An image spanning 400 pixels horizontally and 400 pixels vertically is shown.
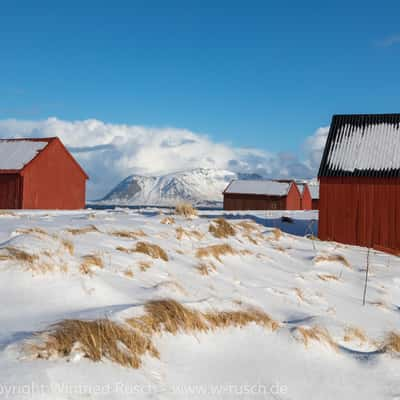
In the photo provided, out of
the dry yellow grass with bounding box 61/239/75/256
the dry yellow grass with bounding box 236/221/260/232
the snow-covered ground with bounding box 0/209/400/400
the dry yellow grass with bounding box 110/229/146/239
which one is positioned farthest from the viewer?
the dry yellow grass with bounding box 236/221/260/232

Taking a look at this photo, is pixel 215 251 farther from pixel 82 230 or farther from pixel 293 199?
pixel 293 199

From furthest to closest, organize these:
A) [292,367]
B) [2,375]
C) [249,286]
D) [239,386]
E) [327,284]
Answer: [327,284]
[249,286]
[292,367]
[239,386]
[2,375]

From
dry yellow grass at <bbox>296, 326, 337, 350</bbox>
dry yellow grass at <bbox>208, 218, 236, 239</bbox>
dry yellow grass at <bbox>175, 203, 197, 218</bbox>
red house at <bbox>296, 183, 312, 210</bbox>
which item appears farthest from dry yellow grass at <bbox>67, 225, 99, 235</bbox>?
red house at <bbox>296, 183, 312, 210</bbox>

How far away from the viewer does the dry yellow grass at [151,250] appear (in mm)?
Result: 6266

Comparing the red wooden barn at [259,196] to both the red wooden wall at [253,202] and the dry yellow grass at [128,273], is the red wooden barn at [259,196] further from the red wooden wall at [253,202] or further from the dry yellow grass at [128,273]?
the dry yellow grass at [128,273]

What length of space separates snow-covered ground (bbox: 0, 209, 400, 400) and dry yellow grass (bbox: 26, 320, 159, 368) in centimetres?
7

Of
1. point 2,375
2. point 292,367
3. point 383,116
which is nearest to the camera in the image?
point 2,375

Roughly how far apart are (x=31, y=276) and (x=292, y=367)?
9.08ft

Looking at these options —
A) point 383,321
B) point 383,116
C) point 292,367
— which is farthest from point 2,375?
point 383,116

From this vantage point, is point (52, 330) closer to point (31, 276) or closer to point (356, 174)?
point (31, 276)

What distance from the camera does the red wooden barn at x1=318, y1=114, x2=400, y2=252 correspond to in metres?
15.1

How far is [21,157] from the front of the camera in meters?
27.3

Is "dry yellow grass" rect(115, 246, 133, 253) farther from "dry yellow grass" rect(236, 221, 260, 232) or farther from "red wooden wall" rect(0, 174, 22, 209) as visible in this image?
"red wooden wall" rect(0, 174, 22, 209)

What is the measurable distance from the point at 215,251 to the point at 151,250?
1.39 meters
